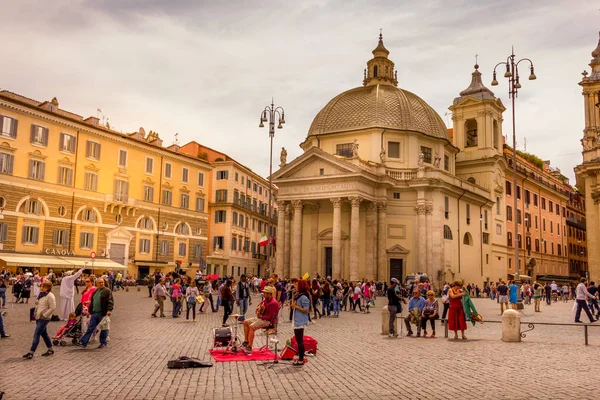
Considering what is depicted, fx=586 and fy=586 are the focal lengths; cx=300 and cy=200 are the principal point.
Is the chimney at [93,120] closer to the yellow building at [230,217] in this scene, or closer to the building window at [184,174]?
the building window at [184,174]

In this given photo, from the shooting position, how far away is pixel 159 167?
2073 inches

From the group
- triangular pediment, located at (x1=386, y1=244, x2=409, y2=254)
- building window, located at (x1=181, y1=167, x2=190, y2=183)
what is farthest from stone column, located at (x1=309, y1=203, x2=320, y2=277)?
building window, located at (x1=181, y1=167, x2=190, y2=183)

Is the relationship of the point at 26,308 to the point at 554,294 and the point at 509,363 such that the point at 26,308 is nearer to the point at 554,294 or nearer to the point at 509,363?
the point at 509,363

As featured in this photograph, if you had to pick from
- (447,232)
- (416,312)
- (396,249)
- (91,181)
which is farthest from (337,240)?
(416,312)

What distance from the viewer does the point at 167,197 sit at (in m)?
53.4

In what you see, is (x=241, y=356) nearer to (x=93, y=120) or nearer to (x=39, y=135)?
(x=39, y=135)

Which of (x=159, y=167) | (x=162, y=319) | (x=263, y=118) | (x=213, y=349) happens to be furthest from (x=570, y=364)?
(x=159, y=167)

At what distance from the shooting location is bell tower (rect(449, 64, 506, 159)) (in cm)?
5962

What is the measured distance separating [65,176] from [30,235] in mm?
5212

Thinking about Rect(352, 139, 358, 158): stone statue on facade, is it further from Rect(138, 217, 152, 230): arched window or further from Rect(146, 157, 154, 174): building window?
Rect(138, 217, 152, 230): arched window

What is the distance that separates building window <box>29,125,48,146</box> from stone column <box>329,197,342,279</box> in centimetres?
2158

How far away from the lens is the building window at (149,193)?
50.9 meters

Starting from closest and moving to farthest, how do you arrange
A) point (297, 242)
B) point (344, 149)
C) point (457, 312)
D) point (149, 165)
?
1. point (457, 312)
2. point (297, 242)
3. point (344, 149)
4. point (149, 165)

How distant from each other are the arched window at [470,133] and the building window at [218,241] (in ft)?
90.5
